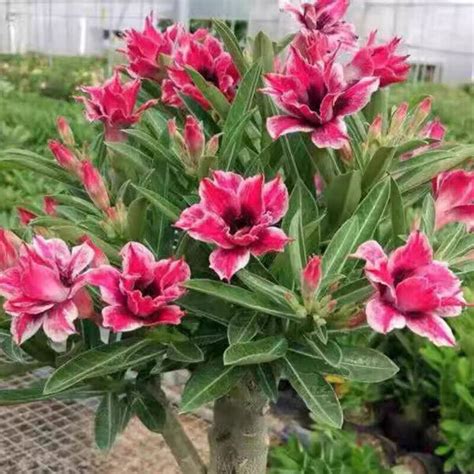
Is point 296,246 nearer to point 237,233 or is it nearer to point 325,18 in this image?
point 237,233

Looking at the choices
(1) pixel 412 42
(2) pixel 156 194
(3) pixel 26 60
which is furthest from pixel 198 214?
(3) pixel 26 60

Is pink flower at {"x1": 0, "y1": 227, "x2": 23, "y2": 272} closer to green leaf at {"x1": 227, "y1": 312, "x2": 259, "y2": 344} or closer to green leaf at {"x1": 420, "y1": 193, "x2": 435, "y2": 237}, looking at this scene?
green leaf at {"x1": 227, "y1": 312, "x2": 259, "y2": 344}

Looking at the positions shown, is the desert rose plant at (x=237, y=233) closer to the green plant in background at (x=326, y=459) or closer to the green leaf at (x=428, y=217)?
the green leaf at (x=428, y=217)

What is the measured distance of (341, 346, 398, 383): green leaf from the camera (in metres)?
0.83

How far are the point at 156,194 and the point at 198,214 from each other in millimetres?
105

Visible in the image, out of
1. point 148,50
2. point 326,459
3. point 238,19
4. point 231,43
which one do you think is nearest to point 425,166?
point 231,43

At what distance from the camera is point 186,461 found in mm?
1179

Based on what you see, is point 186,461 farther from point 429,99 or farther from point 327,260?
point 429,99

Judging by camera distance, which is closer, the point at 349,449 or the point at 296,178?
the point at 296,178

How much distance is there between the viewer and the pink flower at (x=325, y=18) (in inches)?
38.2

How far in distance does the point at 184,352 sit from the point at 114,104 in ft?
1.02

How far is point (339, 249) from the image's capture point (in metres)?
0.83

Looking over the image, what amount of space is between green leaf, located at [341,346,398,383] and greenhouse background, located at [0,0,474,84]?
313 centimetres

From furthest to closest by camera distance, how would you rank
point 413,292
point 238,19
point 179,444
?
point 238,19 < point 179,444 < point 413,292
